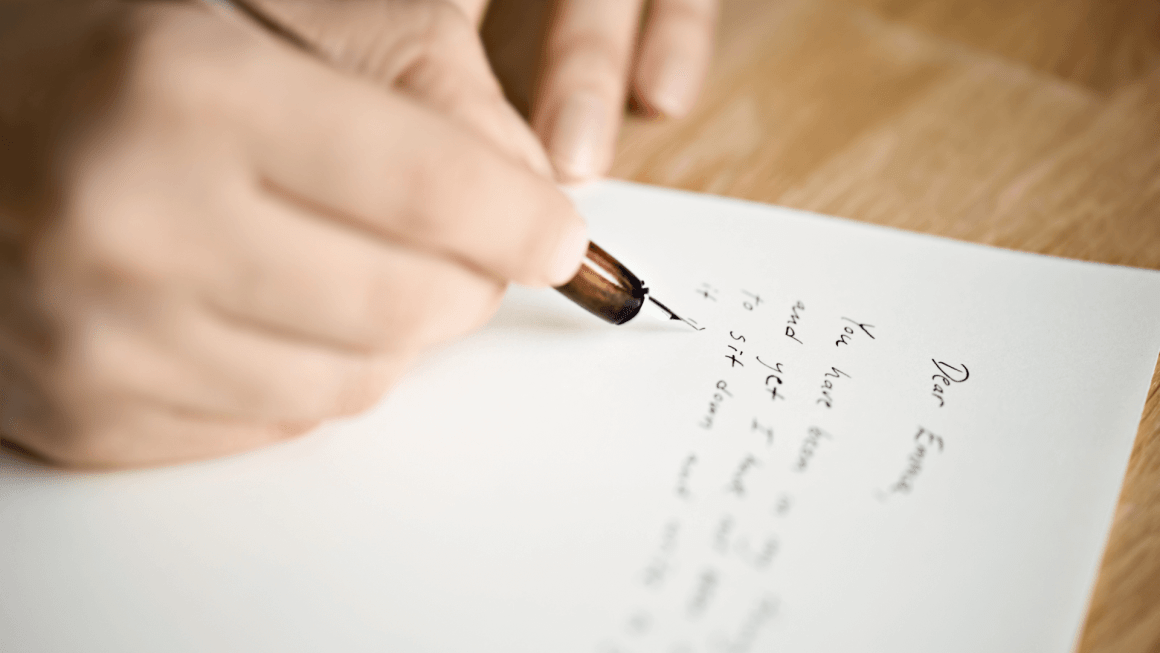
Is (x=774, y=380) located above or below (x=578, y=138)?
below

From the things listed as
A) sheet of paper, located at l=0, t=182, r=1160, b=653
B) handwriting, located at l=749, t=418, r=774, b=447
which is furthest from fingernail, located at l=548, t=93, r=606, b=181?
handwriting, located at l=749, t=418, r=774, b=447

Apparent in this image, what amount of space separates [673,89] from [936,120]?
21 cm

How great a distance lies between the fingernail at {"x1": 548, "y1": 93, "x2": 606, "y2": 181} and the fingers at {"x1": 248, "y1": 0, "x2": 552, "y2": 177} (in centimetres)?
5

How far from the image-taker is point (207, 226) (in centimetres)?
33

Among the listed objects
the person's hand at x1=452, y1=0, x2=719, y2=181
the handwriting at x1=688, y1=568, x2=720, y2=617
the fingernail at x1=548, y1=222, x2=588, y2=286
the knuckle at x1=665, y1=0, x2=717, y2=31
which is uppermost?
the knuckle at x1=665, y1=0, x2=717, y2=31

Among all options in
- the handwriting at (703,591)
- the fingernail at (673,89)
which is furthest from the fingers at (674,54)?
the handwriting at (703,591)

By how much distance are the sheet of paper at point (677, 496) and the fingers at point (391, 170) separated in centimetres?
11

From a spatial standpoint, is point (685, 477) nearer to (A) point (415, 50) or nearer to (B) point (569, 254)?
(B) point (569, 254)

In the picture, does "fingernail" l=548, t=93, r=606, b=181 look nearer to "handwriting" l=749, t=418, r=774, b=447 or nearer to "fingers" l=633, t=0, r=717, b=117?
"fingers" l=633, t=0, r=717, b=117

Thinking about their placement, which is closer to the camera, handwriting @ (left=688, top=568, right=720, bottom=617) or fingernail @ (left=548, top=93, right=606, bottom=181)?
handwriting @ (left=688, top=568, right=720, bottom=617)

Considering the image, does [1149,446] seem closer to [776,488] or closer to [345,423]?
[776,488]

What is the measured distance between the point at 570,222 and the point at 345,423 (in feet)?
0.57

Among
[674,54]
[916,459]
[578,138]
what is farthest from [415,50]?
[916,459]

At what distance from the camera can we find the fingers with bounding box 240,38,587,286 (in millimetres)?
331
